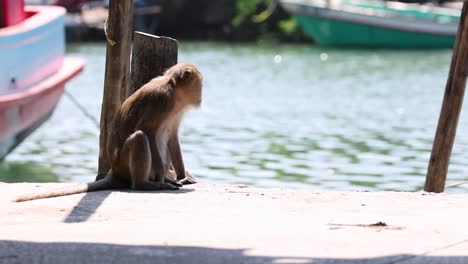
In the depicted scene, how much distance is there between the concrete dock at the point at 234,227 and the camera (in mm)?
4676

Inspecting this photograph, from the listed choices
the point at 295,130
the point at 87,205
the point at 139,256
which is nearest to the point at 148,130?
the point at 87,205

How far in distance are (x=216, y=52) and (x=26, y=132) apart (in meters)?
22.8

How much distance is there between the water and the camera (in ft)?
43.9

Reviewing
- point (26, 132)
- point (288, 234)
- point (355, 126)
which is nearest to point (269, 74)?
point (355, 126)

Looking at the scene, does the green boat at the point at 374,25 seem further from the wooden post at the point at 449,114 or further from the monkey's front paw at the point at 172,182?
the monkey's front paw at the point at 172,182

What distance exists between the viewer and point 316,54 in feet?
117

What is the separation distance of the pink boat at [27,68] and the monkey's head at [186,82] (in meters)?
5.20

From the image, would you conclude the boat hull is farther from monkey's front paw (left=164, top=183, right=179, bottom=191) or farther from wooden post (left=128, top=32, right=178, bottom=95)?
monkey's front paw (left=164, top=183, right=179, bottom=191)

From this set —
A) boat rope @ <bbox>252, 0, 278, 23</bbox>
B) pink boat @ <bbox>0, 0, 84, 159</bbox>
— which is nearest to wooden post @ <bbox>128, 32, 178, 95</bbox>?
pink boat @ <bbox>0, 0, 84, 159</bbox>

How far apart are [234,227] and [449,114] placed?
128 inches

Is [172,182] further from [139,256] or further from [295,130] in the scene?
[295,130]

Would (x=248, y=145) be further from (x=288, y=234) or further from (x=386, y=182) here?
(x=288, y=234)

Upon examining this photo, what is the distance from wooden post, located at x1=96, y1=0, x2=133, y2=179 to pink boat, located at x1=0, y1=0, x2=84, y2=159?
14.6ft

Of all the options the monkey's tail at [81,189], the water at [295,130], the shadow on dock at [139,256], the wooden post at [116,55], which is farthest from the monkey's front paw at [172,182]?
the water at [295,130]
